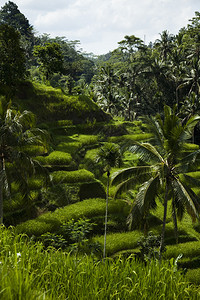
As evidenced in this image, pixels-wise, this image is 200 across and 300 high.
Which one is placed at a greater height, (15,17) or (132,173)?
(15,17)

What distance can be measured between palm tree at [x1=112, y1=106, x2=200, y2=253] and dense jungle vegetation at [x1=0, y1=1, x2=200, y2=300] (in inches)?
1.9

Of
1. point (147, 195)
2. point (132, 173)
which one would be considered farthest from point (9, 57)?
point (147, 195)

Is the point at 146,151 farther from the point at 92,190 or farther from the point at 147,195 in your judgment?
the point at 92,190

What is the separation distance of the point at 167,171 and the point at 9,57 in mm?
15972

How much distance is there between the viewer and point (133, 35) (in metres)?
50.0

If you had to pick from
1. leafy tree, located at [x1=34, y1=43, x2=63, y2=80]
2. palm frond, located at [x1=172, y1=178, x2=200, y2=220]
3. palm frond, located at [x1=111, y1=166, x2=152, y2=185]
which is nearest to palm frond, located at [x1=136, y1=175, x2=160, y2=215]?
palm frond, located at [x1=111, y1=166, x2=152, y2=185]

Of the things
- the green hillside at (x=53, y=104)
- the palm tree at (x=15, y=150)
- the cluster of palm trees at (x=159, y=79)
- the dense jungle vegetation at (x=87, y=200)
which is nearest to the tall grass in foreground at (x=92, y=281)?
the dense jungle vegetation at (x=87, y=200)

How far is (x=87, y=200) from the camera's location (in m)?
18.0

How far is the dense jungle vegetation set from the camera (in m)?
4.19

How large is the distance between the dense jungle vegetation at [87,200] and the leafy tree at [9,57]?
0.08 metres

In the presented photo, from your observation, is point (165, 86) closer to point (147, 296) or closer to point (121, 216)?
point (121, 216)

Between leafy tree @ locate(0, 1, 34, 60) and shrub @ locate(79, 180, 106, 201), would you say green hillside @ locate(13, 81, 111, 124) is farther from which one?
leafy tree @ locate(0, 1, 34, 60)

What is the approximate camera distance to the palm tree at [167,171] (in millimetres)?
11336

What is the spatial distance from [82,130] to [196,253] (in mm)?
15400
